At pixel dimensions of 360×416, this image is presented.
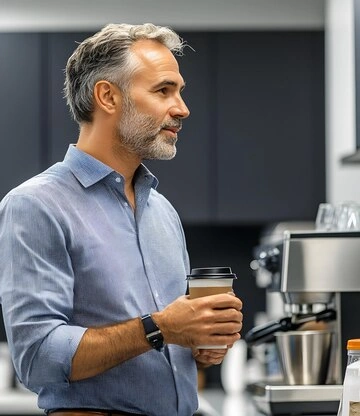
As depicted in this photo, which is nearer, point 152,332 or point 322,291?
point 152,332

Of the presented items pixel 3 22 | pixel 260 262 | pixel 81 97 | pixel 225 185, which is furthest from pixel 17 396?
pixel 81 97

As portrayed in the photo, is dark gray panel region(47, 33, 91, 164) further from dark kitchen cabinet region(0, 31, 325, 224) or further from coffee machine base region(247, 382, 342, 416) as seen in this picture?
coffee machine base region(247, 382, 342, 416)

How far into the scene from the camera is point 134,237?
2119 mm

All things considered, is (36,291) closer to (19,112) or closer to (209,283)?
(209,283)

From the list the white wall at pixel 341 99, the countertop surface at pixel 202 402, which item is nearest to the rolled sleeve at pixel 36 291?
the white wall at pixel 341 99

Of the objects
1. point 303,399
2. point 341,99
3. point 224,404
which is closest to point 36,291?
point 303,399

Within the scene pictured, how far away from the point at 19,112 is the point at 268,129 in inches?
45.7

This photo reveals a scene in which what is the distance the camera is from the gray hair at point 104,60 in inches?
85.7

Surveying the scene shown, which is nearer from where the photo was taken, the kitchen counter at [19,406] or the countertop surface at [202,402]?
the countertop surface at [202,402]

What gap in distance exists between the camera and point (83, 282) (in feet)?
6.57

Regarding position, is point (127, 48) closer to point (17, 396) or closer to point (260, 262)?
point (260, 262)

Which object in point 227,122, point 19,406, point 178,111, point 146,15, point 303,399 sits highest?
point 146,15

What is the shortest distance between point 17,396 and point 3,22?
1.74m

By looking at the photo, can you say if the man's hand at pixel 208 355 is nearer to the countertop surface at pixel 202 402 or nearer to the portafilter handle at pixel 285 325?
the portafilter handle at pixel 285 325
